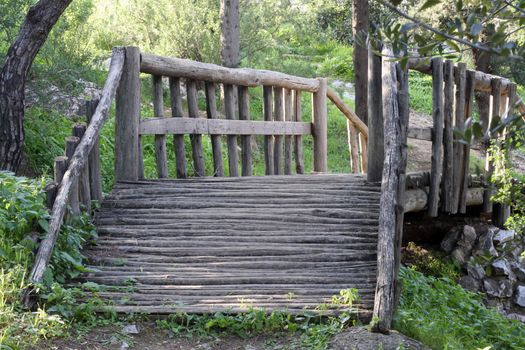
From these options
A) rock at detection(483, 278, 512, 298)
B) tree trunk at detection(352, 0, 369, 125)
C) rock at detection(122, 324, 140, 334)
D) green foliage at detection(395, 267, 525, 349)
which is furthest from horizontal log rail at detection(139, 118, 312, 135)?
tree trunk at detection(352, 0, 369, 125)

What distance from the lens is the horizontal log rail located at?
23.7 ft

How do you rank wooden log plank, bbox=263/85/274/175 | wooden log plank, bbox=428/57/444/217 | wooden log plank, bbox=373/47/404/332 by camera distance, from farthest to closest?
wooden log plank, bbox=263/85/274/175 → wooden log plank, bbox=428/57/444/217 → wooden log plank, bbox=373/47/404/332

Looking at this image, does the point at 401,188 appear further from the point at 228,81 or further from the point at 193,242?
the point at 228,81

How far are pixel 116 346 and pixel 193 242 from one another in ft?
5.50

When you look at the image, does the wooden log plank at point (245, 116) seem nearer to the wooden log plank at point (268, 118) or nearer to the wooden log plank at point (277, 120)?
the wooden log plank at point (268, 118)

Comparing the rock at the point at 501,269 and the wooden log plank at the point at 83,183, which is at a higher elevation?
the wooden log plank at the point at 83,183

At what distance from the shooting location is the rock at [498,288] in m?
9.39

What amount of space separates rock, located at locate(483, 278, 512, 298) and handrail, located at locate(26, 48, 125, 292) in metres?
5.16

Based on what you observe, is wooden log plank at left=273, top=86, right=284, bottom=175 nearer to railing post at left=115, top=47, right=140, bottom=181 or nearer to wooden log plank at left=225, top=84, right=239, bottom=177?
wooden log plank at left=225, top=84, right=239, bottom=177

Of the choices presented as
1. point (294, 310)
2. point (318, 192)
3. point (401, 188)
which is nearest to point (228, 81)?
point (318, 192)

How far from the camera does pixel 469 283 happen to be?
365 inches

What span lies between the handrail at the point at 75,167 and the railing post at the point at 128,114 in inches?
4.6

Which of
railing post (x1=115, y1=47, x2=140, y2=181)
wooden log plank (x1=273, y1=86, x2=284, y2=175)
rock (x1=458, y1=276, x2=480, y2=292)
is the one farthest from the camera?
wooden log plank (x1=273, y1=86, x2=284, y2=175)

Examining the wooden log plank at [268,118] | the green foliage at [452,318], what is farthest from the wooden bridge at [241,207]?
the green foliage at [452,318]
